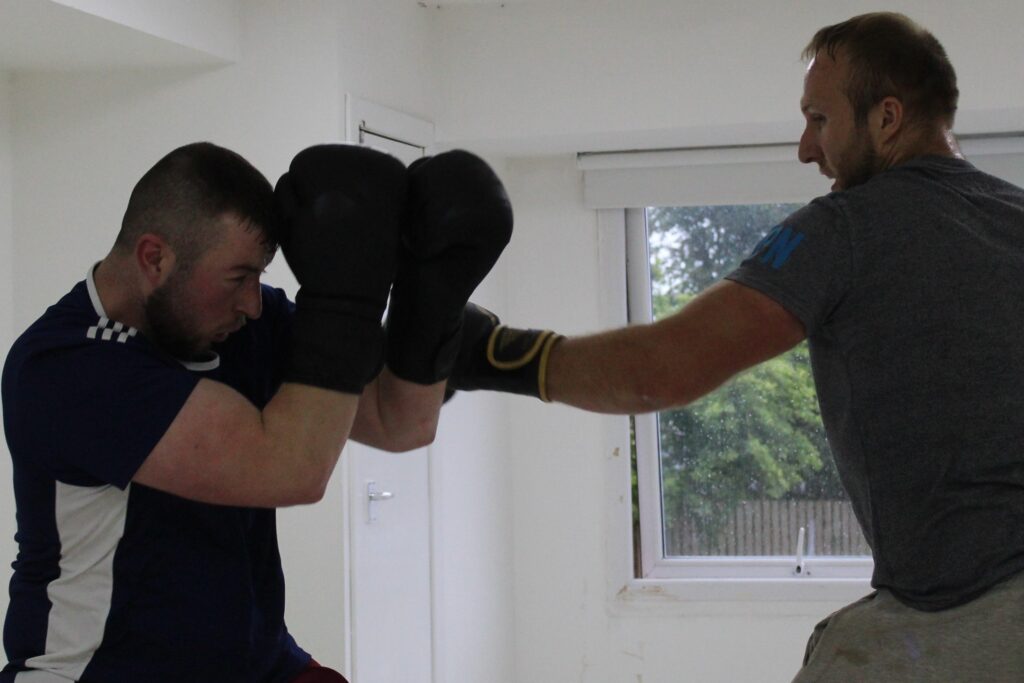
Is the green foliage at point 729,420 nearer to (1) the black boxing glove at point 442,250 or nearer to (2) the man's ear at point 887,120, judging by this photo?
(2) the man's ear at point 887,120

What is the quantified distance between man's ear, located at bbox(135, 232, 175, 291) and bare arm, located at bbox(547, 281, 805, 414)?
61cm

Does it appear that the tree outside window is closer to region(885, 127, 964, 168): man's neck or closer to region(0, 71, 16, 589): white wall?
region(0, 71, 16, 589): white wall

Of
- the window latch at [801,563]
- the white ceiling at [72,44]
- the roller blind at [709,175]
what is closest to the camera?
the white ceiling at [72,44]

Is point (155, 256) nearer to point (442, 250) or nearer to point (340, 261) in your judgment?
point (340, 261)

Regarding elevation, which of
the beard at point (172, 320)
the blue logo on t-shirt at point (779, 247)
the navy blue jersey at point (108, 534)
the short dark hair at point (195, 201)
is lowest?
the navy blue jersey at point (108, 534)

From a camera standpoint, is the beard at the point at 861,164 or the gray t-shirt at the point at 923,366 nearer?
the gray t-shirt at the point at 923,366

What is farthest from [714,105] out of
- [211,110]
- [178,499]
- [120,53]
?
[178,499]

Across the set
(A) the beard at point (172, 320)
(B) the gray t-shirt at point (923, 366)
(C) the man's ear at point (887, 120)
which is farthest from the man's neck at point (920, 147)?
(A) the beard at point (172, 320)

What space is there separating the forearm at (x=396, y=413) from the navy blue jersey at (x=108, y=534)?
298 mm

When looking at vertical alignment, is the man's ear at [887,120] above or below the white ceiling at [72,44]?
below

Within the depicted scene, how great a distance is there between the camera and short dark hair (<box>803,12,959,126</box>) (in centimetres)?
176

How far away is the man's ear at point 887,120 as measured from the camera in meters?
1.77

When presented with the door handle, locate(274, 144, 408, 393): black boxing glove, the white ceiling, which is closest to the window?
the door handle

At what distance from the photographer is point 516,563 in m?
4.30
